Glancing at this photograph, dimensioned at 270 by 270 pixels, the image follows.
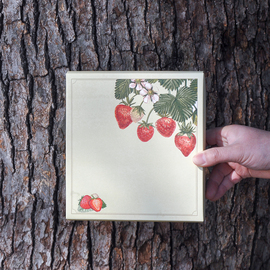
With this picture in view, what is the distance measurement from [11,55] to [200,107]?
2.46 ft

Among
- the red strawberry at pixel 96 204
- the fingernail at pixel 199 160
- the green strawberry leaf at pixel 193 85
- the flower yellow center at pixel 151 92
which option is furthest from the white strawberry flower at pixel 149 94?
the red strawberry at pixel 96 204

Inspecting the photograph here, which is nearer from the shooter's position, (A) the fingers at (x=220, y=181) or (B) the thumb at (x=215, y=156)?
(B) the thumb at (x=215, y=156)

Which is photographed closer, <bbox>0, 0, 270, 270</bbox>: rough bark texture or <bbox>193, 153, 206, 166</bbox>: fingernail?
<bbox>193, 153, 206, 166</bbox>: fingernail

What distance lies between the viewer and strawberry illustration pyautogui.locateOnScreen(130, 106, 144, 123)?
0.81 metres

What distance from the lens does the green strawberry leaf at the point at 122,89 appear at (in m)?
0.81

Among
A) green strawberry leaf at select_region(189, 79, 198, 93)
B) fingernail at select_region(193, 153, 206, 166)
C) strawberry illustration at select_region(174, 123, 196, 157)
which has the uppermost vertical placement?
green strawberry leaf at select_region(189, 79, 198, 93)

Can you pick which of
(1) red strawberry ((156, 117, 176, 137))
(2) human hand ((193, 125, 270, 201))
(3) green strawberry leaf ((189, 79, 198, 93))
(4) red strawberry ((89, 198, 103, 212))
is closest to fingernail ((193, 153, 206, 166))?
(2) human hand ((193, 125, 270, 201))

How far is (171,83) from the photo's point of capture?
0.81m

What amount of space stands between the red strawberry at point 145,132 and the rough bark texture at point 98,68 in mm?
277

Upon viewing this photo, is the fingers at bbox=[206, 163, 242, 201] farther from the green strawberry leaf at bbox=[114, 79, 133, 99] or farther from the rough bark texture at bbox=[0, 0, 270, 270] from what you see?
the green strawberry leaf at bbox=[114, 79, 133, 99]

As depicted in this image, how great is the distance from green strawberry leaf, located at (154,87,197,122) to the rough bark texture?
196 mm

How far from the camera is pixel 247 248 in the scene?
41.2 inches

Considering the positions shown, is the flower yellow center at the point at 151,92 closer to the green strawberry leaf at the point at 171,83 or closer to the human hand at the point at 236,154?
the green strawberry leaf at the point at 171,83

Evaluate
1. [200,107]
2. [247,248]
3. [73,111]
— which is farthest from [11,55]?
[247,248]
